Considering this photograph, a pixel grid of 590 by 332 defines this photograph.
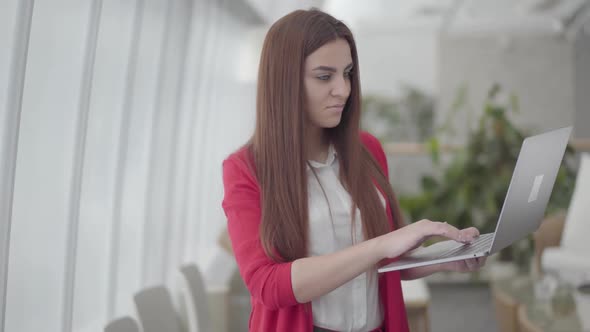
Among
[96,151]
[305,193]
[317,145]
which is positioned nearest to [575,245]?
[96,151]

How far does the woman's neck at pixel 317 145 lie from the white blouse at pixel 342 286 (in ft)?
0.30

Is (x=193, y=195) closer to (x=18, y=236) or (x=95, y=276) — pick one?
(x=95, y=276)

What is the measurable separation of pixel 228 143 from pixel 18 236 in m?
3.39

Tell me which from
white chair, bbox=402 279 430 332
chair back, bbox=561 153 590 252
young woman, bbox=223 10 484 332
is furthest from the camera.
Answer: chair back, bbox=561 153 590 252

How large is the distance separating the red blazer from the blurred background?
710 mm

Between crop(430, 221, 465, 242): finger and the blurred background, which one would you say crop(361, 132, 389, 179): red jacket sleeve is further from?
the blurred background

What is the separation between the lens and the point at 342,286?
1.39m

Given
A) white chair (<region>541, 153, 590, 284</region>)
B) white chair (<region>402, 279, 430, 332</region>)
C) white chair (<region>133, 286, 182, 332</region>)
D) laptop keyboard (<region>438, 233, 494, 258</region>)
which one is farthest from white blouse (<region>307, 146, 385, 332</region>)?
white chair (<region>541, 153, 590, 284</region>)

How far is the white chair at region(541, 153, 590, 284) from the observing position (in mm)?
4141

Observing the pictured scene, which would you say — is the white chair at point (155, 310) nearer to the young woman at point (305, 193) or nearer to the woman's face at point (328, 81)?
the young woman at point (305, 193)

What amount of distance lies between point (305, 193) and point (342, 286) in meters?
0.22

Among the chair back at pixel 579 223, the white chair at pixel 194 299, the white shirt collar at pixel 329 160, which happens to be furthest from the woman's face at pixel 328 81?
the chair back at pixel 579 223

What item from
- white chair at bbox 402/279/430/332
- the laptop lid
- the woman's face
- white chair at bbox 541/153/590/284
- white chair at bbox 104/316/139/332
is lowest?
white chair at bbox 402/279/430/332

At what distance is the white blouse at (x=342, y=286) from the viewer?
4.53ft
